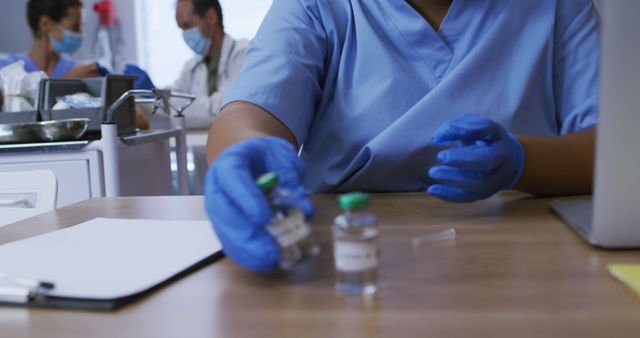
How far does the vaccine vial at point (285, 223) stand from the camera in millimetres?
450

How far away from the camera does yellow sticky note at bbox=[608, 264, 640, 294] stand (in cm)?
44

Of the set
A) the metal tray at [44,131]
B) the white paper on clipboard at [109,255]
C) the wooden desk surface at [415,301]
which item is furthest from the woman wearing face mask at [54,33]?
the wooden desk surface at [415,301]

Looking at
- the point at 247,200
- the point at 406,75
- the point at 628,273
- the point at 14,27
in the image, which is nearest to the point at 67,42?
the point at 14,27

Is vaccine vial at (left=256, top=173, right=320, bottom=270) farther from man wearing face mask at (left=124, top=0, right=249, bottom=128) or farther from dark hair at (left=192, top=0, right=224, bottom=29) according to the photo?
dark hair at (left=192, top=0, right=224, bottom=29)

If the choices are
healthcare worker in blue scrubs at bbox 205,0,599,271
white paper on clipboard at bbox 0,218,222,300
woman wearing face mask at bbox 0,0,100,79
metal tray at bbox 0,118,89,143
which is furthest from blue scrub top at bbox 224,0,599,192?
woman wearing face mask at bbox 0,0,100,79

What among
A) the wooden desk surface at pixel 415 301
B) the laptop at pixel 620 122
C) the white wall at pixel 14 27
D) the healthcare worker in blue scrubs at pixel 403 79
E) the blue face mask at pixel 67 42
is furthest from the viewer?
the white wall at pixel 14 27

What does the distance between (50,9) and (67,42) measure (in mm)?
233

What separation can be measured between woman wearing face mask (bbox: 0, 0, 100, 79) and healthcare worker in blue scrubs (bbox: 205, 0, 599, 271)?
2812mm

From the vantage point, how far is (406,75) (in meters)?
1.00

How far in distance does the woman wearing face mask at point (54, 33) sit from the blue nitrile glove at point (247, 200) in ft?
Result: 10.6

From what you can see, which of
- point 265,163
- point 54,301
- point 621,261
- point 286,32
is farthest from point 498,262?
point 286,32

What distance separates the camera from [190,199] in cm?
92

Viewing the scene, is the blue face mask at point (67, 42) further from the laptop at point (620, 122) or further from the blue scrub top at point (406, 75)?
the laptop at point (620, 122)

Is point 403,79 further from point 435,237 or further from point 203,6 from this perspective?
point 203,6
